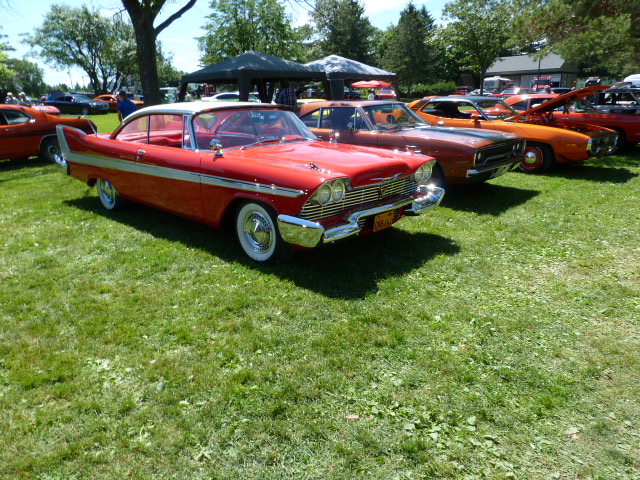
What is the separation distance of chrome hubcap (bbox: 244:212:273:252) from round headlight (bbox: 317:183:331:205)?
67 centimetres

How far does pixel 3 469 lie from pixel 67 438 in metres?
0.29

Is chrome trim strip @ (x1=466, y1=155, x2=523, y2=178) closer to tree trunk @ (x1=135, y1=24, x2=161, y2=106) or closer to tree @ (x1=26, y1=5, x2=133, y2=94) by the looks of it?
tree trunk @ (x1=135, y1=24, x2=161, y2=106)

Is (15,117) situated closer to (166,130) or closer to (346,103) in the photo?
(166,130)

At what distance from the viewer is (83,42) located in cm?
5572

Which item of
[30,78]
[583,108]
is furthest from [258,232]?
[30,78]

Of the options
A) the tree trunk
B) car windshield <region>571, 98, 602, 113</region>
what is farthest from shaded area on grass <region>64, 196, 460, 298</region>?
car windshield <region>571, 98, 602, 113</region>

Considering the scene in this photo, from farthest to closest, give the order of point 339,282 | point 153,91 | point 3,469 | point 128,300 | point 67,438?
point 153,91
point 339,282
point 128,300
point 67,438
point 3,469

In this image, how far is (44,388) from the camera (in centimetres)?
284

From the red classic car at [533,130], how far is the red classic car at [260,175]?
356cm

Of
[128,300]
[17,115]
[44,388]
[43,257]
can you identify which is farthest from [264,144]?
[17,115]

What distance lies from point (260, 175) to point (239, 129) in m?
1.10

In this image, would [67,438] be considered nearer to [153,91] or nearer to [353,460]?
[353,460]

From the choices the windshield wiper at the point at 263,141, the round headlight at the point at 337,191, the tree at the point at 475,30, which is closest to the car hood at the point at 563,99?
the windshield wiper at the point at 263,141

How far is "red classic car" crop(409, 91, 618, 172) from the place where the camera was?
27.7 ft
